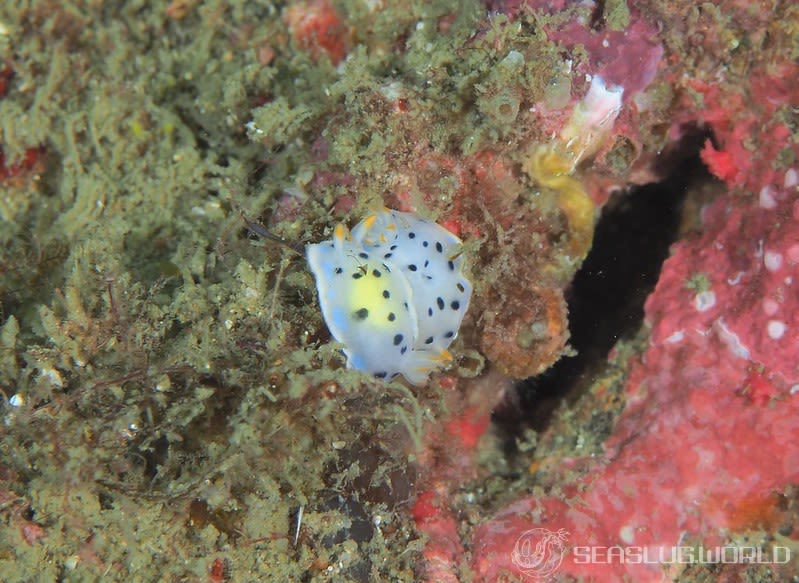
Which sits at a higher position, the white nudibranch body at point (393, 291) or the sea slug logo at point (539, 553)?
the white nudibranch body at point (393, 291)

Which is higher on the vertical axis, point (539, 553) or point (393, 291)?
point (393, 291)

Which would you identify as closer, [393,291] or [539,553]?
[393,291]

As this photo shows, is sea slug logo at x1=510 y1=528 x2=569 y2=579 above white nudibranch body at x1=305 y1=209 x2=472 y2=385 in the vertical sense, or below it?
below

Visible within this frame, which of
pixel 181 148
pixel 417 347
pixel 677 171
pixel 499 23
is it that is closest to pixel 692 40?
pixel 677 171

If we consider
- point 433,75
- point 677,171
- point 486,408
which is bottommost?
point 486,408

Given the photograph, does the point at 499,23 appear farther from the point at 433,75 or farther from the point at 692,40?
the point at 692,40
